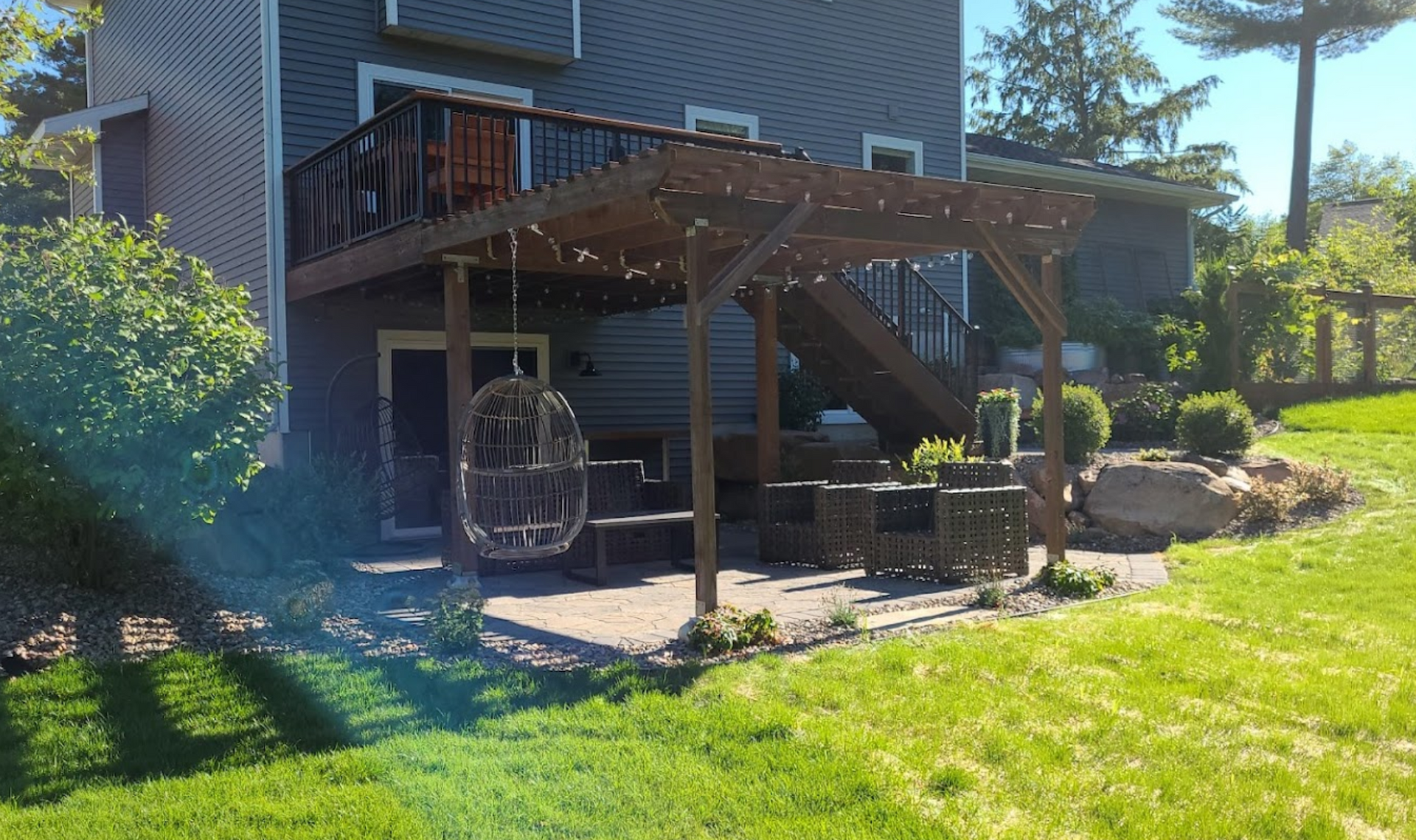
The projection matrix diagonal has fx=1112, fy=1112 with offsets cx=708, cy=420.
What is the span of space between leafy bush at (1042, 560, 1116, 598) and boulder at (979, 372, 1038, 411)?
764cm

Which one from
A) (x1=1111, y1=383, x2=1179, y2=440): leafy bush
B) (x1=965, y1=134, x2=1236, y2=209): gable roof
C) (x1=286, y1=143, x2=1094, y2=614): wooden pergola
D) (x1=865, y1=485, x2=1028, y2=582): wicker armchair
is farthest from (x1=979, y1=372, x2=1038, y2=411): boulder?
(x1=865, y1=485, x2=1028, y2=582): wicker armchair

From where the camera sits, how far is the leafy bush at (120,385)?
5812 millimetres

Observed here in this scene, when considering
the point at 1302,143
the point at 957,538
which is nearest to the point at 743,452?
the point at 957,538

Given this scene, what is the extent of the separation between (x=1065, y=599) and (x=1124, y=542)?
2727 millimetres

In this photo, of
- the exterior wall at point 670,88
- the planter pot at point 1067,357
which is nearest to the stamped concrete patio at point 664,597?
the exterior wall at point 670,88

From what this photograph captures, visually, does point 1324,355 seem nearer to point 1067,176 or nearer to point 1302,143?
point 1067,176

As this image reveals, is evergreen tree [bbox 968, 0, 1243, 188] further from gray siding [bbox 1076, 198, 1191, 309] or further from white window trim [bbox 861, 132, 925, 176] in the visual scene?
white window trim [bbox 861, 132, 925, 176]

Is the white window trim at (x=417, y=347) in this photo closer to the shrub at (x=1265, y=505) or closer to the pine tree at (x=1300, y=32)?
the shrub at (x=1265, y=505)

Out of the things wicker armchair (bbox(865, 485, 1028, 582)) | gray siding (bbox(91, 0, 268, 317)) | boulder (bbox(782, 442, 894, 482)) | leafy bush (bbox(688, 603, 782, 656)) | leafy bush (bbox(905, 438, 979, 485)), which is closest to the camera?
leafy bush (bbox(688, 603, 782, 656))

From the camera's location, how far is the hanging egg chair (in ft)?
23.0

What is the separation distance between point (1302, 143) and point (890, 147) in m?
15.7

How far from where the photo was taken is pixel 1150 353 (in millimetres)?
17172

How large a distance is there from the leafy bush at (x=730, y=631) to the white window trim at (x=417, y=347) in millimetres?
5310

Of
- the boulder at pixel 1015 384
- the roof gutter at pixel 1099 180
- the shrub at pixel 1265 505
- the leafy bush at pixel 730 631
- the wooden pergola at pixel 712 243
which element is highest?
the roof gutter at pixel 1099 180
